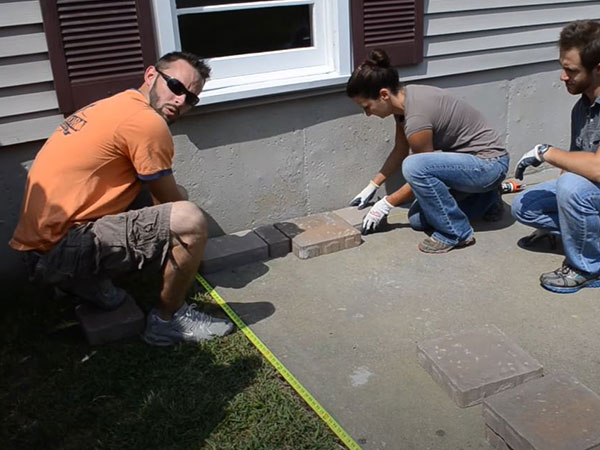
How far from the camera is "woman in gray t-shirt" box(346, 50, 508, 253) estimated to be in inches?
146

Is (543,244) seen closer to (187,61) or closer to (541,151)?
(541,151)

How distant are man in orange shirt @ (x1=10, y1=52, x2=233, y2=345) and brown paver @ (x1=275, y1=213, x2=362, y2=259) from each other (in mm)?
1079

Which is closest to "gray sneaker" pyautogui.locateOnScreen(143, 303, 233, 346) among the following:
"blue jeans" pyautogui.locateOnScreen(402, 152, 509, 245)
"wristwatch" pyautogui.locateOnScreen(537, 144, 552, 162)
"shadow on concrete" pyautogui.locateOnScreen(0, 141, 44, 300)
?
"shadow on concrete" pyautogui.locateOnScreen(0, 141, 44, 300)

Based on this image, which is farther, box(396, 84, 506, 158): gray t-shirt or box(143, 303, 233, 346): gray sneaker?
box(396, 84, 506, 158): gray t-shirt

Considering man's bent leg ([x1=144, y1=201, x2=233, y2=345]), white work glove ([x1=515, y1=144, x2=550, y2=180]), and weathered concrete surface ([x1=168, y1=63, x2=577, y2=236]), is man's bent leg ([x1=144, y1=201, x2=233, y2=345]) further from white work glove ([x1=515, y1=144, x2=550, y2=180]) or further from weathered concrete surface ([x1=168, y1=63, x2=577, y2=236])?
white work glove ([x1=515, y1=144, x2=550, y2=180])

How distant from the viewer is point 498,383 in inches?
100

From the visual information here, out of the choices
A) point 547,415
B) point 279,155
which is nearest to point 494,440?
point 547,415

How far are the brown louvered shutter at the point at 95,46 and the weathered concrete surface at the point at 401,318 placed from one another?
1.23 m

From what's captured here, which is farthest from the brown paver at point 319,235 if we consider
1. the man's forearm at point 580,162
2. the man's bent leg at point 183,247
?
the man's forearm at point 580,162

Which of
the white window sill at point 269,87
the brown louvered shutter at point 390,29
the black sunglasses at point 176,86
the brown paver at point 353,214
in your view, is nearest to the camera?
the black sunglasses at point 176,86

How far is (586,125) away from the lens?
3.41 meters

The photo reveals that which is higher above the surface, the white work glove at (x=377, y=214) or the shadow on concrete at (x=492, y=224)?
the white work glove at (x=377, y=214)

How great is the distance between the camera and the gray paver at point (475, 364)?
2.54 m

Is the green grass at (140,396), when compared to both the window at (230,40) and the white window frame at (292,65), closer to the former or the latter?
the window at (230,40)
